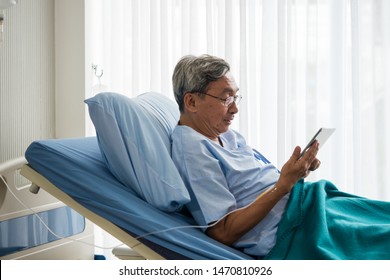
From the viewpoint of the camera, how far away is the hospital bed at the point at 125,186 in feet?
5.34

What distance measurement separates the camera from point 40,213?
2.09m

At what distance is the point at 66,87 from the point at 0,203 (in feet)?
4.08

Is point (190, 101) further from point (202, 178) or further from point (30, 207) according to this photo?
point (30, 207)

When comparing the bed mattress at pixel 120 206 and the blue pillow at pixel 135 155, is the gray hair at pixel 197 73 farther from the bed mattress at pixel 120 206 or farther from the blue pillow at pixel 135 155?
the bed mattress at pixel 120 206

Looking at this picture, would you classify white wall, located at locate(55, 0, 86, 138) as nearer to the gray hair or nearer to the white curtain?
the white curtain

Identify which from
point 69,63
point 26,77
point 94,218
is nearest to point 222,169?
point 94,218

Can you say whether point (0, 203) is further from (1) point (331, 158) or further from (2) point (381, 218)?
(1) point (331, 158)

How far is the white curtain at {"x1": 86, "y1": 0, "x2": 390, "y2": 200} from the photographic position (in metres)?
2.91

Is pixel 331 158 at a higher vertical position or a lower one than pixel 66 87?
lower

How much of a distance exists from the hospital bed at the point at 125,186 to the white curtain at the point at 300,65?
4.36 feet

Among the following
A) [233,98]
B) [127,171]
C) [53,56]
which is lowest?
[127,171]

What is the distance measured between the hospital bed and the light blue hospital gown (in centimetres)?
5

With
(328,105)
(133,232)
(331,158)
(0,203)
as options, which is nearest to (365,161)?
(331,158)

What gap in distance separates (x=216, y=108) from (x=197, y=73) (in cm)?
14
